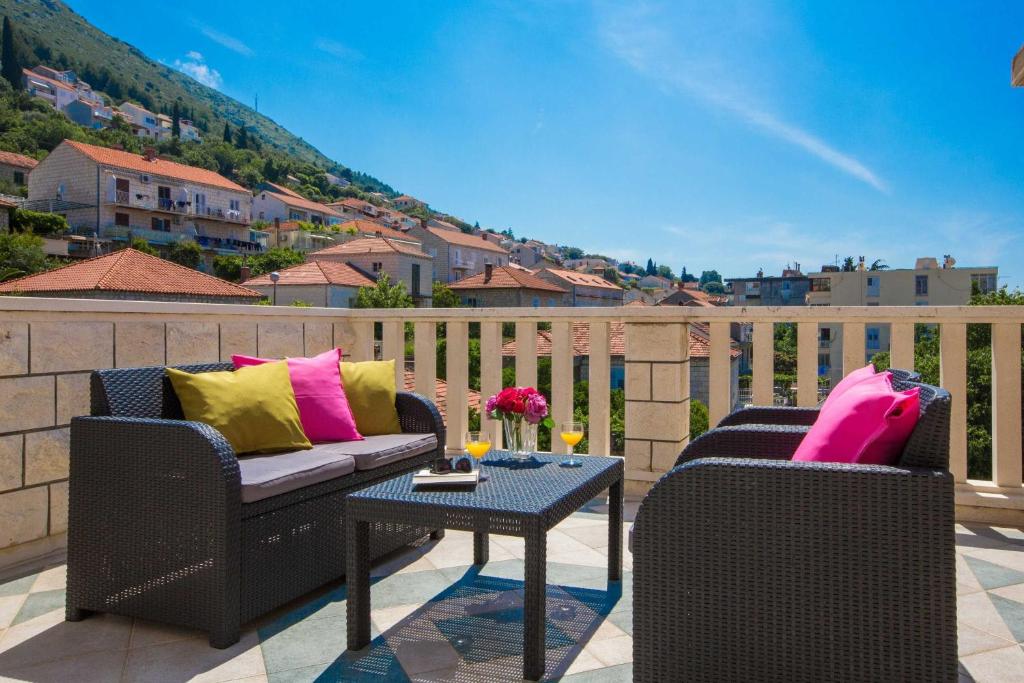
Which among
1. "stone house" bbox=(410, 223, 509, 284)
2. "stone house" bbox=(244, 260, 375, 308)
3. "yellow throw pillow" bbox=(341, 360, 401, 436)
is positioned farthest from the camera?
"stone house" bbox=(410, 223, 509, 284)

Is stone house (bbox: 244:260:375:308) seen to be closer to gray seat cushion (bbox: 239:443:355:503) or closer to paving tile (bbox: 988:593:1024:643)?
gray seat cushion (bbox: 239:443:355:503)

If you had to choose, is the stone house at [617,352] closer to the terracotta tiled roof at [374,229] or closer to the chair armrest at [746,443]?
the chair armrest at [746,443]

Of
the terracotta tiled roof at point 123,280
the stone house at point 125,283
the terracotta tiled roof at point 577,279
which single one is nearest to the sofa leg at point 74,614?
the stone house at point 125,283

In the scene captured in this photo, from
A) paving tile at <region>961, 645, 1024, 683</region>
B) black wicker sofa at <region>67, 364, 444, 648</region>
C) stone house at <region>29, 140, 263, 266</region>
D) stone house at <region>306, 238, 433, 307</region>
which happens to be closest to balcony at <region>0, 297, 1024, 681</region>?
paving tile at <region>961, 645, 1024, 683</region>

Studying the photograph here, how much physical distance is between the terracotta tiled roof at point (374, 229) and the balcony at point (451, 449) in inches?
2249

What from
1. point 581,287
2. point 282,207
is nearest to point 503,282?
point 581,287

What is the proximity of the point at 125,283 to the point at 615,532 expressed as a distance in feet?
86.6

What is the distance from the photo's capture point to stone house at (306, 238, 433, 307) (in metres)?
45.3

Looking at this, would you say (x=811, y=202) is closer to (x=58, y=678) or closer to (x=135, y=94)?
(x=58, y=678)

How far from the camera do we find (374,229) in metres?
64.9

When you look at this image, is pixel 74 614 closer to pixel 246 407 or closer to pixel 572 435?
pixel 246 407

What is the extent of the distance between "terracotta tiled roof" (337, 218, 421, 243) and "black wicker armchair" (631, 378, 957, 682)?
59.6 metres

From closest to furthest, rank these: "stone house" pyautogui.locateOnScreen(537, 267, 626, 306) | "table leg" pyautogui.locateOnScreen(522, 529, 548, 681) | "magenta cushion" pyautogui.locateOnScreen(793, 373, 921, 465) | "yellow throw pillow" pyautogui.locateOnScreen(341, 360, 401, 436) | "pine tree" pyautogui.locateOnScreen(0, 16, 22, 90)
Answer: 1. "magenta cushion" pyautogui.locateOnScreen(793, 373, 921, 465)
2. "table leg" pyautogui.locateOnScreen(522, 529, 548, 681)
3. "yellow throw pillow" pyautogui.locateOnScreen(341, 360, 401, 436)
4. "stone house" pyautogui.locateOnScreen(537, 267, 626, 306)
5. "pine tree" pyautogui.locateOnScreen(0, 16, 22, 90)

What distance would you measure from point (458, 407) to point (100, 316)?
1.95 meters
